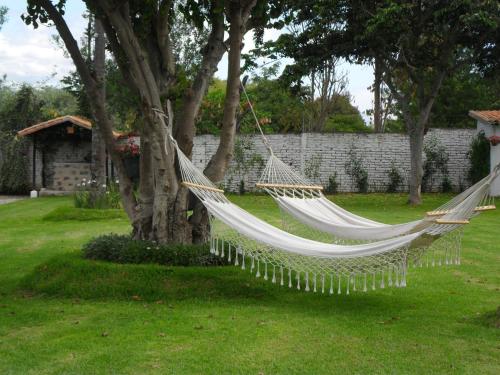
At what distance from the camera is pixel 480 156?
12.9m

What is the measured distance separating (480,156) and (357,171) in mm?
2542

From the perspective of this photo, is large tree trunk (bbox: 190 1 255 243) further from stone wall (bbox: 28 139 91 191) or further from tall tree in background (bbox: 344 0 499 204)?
stone wall (bbox: 28 139 91 191)

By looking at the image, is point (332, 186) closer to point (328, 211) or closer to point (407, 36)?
point (407, 36)

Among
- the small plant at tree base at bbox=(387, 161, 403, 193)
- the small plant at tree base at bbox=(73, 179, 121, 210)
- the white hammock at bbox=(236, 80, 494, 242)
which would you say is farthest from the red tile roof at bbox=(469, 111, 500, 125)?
the white hammock at bbox=(236, 80, 494, 242)

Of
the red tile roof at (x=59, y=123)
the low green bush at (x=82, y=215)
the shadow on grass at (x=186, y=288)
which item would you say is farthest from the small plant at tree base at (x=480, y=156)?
the shadow on grass at (x=186, y=288)

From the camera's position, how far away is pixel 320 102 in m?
19.8

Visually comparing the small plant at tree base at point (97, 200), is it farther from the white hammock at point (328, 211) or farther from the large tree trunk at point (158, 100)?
the white hammock at point (328, 211)

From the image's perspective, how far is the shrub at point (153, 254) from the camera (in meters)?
4.41

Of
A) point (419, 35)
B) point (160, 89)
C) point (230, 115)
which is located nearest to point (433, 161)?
point (419, 35)

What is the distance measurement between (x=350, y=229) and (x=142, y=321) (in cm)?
147

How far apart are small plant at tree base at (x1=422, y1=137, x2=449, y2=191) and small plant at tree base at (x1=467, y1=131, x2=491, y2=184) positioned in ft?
2.22

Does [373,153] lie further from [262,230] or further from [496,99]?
[262,230]

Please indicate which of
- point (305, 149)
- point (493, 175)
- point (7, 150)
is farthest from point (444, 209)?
point (7, 150)

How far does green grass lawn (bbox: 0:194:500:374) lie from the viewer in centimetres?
282
